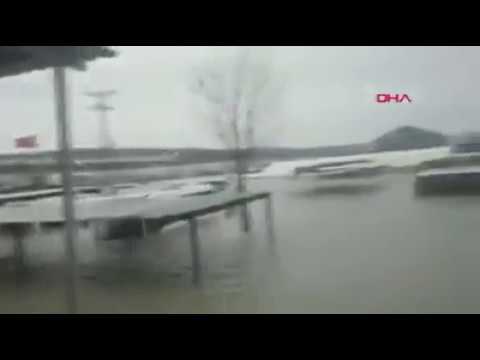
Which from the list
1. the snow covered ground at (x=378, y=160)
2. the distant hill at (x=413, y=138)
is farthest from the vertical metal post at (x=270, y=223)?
the distant hill at (x=413, y=138)

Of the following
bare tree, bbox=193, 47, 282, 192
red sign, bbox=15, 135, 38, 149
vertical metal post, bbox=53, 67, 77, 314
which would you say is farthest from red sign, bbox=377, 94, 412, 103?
red sign, bbox=15, 135, 38, 149

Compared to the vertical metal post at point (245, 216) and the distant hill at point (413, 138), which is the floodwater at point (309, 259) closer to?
the vertical metal post at point (245, 216)

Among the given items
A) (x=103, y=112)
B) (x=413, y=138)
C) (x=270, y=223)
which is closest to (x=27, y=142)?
(x=103, y=112)

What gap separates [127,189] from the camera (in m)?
2.46

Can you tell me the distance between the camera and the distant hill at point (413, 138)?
2.37 meters

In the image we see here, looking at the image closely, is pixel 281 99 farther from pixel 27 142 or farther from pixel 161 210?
pixel 27 142

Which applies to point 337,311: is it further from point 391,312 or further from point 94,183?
point 94,183

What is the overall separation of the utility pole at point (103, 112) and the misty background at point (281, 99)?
2cm

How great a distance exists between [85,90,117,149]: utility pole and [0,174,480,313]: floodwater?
43 centimetres

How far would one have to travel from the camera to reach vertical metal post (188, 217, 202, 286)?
2461 mm

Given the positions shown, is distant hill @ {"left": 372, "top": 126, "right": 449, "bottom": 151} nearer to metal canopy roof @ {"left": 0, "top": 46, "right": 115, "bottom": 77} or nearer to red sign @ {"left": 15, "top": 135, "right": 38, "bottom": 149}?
metal canopy roof @ {"left": 0, "top": 46, "right": 115, "bottom": 77}

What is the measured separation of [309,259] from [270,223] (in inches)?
10.1
